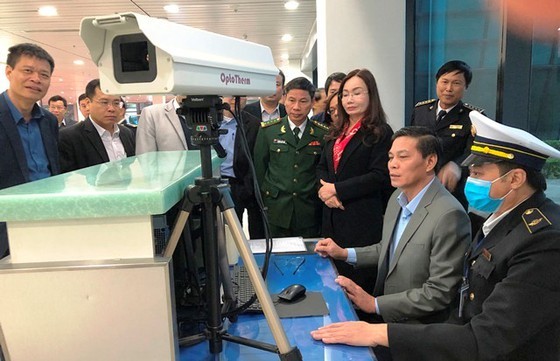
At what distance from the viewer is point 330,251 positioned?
1.76 m

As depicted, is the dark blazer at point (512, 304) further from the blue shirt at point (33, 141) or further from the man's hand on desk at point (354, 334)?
the blue shirt at point (33, 141)

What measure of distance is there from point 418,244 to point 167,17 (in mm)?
6110

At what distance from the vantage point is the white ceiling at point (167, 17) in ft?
18.6

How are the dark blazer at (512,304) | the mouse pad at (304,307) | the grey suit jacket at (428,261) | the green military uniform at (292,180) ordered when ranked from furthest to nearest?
1. the green military uniform at (292,180)
2. the grey suit jacket at (428,261)
3. the mouse pad at (304,307)
4. the dark blazer at (512,304)

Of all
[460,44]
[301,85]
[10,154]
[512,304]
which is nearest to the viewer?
[512,304]

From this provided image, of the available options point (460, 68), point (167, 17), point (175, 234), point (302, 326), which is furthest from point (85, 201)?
point (167, 17)

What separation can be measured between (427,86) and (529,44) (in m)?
1.85

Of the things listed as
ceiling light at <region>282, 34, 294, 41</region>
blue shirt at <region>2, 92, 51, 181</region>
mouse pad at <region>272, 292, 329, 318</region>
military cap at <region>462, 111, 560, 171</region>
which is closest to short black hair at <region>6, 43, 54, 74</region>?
blue shirt at <region>2, 92, 51, 181</region>

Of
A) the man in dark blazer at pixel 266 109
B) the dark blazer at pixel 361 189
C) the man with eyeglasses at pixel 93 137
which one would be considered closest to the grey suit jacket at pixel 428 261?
the dark blazer at pixel 361 189

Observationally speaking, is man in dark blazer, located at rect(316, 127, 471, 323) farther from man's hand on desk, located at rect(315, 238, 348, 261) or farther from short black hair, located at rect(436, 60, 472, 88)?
short black hair, located at rect(436, 60, 472, 88)

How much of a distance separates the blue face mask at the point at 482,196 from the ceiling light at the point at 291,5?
5.18m

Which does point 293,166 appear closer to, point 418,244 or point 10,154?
point 418,244

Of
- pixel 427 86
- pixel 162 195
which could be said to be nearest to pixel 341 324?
pixel 162 195

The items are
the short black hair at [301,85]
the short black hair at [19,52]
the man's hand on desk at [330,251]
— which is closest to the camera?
the man's hand on desk at [330,251]
